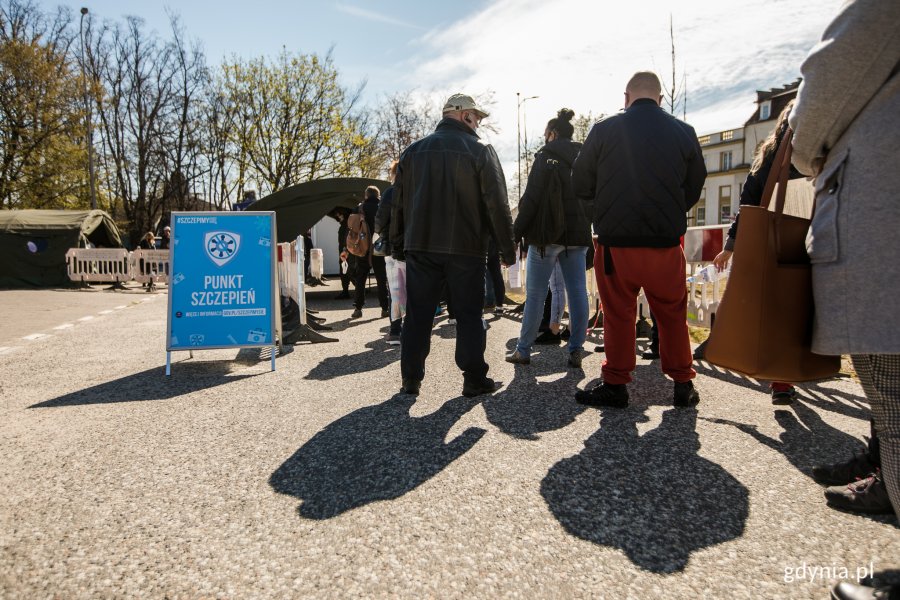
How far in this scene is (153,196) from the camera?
33156mm

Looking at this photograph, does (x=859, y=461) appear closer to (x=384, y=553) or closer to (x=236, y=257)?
(x=384, y=553)

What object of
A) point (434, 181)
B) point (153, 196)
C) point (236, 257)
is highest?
point (153, 196)

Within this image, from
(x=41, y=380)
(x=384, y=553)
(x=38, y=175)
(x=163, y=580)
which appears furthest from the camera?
(x=38, y=175)

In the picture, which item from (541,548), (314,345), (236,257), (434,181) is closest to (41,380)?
(236,257)

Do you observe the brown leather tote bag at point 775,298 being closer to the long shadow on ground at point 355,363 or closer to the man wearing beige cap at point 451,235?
the man wearing beige cap at point 451,235

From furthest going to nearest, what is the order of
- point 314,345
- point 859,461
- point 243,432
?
point 314,345 → point 243,432 → point 859,461

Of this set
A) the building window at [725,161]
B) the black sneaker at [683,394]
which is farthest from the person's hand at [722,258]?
the building window at [725,161]

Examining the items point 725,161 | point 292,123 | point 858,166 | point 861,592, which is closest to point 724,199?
point 725,161

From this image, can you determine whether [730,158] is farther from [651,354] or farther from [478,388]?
[478,388]

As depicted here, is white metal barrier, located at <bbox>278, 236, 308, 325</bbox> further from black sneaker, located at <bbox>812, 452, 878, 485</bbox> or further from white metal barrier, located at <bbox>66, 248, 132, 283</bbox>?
white metal barrier, located at <bbox>66, 248, 132, 283</bbox>

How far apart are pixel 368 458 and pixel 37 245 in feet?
62.5

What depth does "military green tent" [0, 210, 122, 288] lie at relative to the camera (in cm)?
1711

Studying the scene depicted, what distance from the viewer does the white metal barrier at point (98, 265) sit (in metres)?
17.8

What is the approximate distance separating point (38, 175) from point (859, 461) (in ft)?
102
